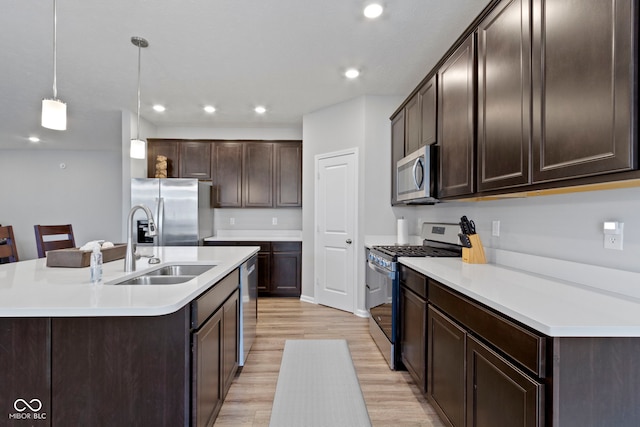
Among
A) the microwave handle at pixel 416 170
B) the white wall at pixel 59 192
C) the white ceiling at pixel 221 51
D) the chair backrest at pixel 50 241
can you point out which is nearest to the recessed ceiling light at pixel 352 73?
the white ceiling at pixel 221 51

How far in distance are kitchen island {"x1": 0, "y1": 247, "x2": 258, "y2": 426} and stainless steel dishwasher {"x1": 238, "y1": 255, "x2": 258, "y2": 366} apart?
100cm

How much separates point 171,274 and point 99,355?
957 millimetres

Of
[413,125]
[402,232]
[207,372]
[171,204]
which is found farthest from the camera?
[171,204]

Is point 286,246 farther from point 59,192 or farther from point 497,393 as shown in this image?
point 59,192

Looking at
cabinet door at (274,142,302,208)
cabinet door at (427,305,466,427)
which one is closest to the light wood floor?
cabinet door at (427,305,466,427)

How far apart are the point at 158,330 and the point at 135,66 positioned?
2.88 meters

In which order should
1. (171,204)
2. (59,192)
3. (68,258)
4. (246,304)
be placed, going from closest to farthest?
1. (68,258)
2. (246,304)
3. (171,204)
4. (59,192)

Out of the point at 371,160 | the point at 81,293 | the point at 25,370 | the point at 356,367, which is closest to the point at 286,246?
the point at 371,160

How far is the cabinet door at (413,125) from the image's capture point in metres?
2.94

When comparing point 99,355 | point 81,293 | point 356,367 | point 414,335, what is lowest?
point 356,367

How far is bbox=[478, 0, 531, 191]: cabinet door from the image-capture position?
1554 millimetres

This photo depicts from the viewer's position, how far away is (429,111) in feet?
8.83

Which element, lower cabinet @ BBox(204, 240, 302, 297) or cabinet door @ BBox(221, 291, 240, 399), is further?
lower cabinet @ BBox(204, 240, 302, 297)

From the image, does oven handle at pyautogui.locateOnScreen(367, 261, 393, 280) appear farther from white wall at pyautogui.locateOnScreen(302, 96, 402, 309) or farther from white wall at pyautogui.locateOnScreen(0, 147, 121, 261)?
white wall at pyautogui.locateOnScreen(0, 147, 121, 261)
